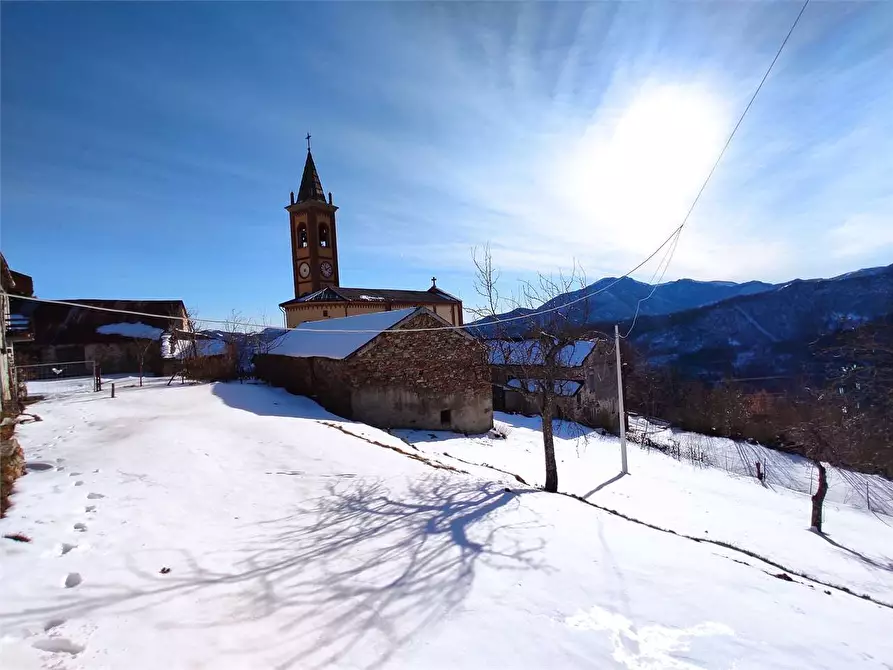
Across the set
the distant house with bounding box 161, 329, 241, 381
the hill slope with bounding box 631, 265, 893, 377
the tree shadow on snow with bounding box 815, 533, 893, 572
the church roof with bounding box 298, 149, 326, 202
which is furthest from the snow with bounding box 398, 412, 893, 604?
the hill slope with bounding box 631, 265, 893, 377

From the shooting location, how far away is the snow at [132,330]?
24.9m

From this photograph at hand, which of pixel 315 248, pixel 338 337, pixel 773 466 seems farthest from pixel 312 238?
pixel 773 466

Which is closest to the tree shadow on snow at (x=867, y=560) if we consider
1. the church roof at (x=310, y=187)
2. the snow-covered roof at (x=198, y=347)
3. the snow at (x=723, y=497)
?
the snow at (x=723, y=497)

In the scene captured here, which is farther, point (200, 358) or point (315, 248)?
point (315, 248)

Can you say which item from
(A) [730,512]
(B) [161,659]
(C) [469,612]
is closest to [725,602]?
(C) [469,612]

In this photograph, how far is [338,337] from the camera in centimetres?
1549

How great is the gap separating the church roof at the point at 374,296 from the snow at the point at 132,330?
8981 millimetres

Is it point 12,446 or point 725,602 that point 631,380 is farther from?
point 12,446

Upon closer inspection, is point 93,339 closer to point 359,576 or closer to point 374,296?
point 374,296

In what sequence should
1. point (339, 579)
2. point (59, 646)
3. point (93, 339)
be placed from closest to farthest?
point (59, 646) < point (339, 579) < point (93, 339)

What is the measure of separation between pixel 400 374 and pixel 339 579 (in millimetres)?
10231

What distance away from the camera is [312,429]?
33.8 feet

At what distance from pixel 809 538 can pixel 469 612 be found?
10.0 m

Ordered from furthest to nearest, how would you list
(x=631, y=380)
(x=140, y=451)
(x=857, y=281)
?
(x=857, y=281) → (x=631, y=380) → (x=140, y=451)
